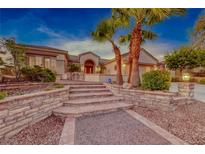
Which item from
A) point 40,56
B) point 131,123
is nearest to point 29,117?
point 131,123

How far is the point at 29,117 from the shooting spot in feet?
12.6

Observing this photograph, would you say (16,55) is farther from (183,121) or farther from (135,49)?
(183,121)

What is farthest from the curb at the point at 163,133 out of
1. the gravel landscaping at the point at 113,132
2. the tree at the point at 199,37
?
the tree at the point at 199,37

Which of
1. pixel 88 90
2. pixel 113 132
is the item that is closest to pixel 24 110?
pixel 113 132

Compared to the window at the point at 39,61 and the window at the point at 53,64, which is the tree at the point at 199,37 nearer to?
the window at the point at 53,64

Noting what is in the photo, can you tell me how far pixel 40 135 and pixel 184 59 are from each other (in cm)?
1753

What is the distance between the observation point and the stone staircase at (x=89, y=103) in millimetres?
4619

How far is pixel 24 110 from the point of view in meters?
3.67

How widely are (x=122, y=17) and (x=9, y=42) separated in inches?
198

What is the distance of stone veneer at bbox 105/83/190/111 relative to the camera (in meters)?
5.31

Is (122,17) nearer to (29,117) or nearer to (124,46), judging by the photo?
(124,46)

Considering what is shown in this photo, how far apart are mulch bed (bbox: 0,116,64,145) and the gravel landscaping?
0.47 m

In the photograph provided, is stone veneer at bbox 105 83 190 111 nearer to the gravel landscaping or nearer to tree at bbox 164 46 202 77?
the gravel landscaping

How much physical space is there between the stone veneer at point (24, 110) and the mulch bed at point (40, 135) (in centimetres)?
14
